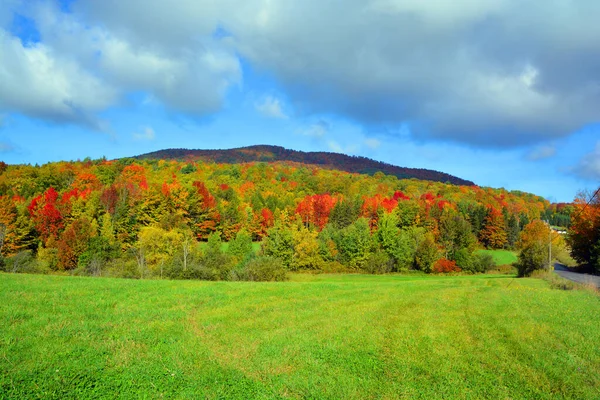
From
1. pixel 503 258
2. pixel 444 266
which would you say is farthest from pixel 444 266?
pixel 503 258


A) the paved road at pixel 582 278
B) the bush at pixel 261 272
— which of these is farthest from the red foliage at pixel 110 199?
the paved road at pixel 582 278

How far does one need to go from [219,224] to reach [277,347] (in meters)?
82.6

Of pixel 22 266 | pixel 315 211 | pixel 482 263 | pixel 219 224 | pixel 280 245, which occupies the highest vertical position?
pixel 315 211

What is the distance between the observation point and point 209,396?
718cm

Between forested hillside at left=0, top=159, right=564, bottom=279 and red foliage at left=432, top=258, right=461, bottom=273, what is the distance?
0.20 meters

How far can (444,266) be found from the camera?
7581 cm

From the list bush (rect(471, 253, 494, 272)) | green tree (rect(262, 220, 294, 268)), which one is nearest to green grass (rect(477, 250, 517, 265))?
bush (rect(471, 253, 494, 272))

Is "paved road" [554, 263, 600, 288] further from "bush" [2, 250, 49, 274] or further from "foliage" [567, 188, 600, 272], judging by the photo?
"bush" [2, 250, 49, 274]

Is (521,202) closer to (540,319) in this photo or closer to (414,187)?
(414,187)

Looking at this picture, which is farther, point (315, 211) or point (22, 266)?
point (315, 211)

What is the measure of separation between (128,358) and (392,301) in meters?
12.1

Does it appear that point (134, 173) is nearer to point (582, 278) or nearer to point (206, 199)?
point (206, 199)

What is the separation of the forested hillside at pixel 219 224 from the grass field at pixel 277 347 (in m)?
31.6

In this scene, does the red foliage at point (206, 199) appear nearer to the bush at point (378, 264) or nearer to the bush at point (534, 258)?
the bush at point (378, 264)
